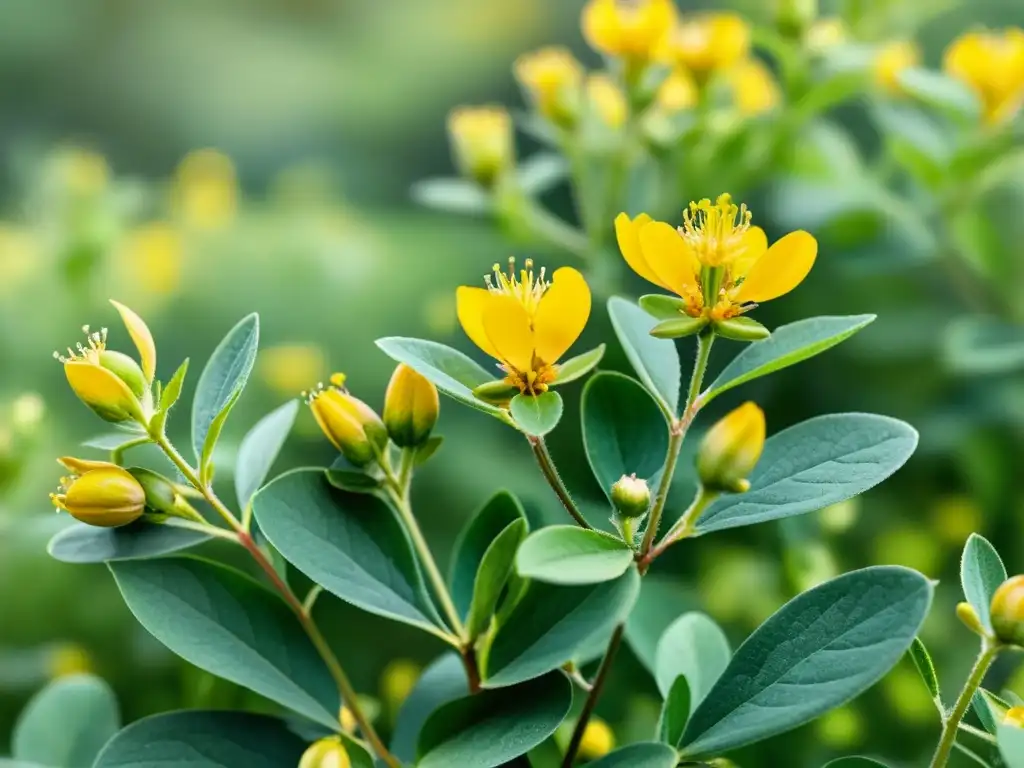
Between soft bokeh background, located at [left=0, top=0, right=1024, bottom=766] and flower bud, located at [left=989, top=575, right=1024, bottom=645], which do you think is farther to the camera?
soft bokeh background, located at [left=0, top=0, right=1024, bottom=766]

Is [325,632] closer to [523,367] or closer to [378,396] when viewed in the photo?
[378,396]

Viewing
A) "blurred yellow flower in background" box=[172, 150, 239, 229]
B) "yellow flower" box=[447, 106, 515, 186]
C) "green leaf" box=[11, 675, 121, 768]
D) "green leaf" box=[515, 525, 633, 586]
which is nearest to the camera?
"green leaf" box=[515, 525, 633, 586]

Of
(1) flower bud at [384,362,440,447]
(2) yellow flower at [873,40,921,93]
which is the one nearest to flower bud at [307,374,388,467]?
(1) flower bud at [384,362,440,447]

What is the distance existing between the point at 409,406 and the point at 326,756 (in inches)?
5.6

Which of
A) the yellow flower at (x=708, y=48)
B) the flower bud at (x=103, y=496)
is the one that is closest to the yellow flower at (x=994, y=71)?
the yellow flower at (x=708, y=48)

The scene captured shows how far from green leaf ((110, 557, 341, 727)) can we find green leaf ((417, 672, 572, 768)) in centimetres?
6

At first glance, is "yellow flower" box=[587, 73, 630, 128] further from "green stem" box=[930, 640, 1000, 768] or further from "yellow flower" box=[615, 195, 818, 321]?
"green stem" box=[930, 640, 1000, 768]

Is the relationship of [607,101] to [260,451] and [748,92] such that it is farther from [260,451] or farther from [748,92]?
[260,451]

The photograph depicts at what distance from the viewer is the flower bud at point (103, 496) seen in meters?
0.40

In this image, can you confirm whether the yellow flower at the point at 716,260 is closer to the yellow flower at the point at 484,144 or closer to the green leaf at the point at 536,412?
the green leaf at the point at 536,412

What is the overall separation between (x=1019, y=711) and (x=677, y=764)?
0.42 feet

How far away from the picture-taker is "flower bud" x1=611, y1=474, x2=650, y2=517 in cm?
40

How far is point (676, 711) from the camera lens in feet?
1.39

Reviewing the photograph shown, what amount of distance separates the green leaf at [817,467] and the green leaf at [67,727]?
36cm
